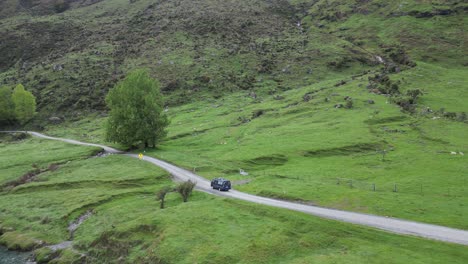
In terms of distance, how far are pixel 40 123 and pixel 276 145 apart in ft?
437

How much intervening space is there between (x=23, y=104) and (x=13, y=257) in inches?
5833

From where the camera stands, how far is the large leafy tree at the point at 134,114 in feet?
349

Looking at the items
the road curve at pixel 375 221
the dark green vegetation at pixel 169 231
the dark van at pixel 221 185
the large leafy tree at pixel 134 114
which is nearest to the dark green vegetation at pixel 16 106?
the large leafy tree at pixel 134 114

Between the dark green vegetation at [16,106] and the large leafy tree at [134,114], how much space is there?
93.9m

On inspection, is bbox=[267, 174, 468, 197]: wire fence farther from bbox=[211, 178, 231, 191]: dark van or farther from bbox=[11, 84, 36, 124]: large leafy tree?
bbox=[11, 84, 36, 124]: large leafy tree

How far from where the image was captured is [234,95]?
192m

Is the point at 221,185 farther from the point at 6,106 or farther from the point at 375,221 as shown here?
the point at 6,106

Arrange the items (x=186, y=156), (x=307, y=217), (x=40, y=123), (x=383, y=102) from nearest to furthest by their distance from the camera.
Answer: (x=307, y=217)
(x=186, y=156)
(x=383, y=102)
(x=40, y=123)

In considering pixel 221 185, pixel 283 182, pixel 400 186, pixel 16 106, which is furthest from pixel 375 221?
pixel 16 106

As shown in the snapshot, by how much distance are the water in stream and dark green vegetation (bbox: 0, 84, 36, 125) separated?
468ft

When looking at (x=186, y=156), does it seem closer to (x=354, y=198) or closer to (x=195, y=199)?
(x=195, y=199)

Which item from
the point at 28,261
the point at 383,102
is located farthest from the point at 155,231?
the point at 383,102

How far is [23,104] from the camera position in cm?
18462

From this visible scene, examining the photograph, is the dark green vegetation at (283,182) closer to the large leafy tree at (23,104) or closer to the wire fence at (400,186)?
the wire fence at (400,186)
